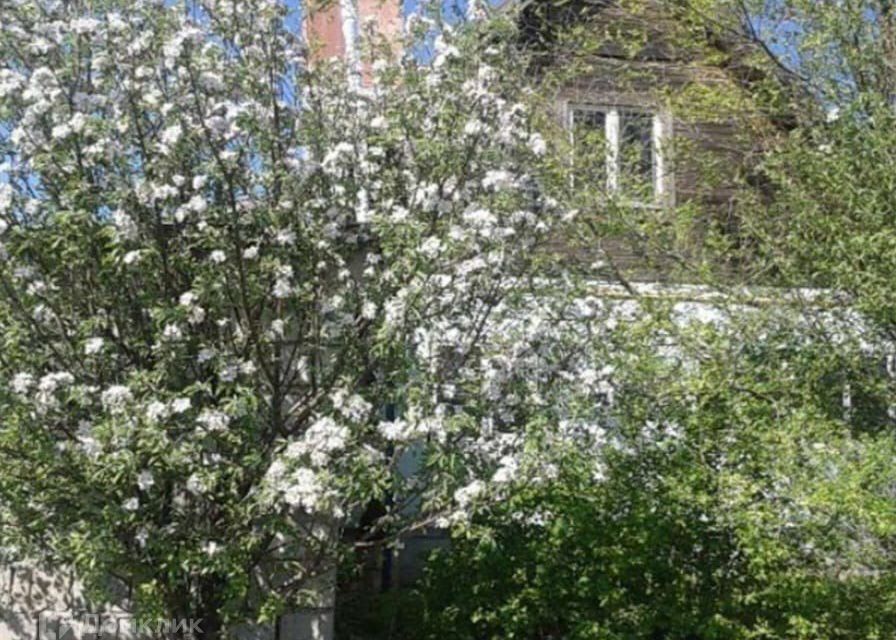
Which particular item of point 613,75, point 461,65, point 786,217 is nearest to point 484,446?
point 461,65

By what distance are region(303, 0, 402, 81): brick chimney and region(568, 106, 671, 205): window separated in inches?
76.1

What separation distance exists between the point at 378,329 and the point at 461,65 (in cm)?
134

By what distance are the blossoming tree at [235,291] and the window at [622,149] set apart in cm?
235

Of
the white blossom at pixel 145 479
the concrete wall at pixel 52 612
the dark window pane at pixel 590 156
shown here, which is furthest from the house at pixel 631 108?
the white blossom at pixel 145 479

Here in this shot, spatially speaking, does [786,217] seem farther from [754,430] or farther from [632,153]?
[754,430]

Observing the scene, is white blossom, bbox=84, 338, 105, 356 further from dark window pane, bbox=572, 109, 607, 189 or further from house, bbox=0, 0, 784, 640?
dark window pane, bbox=572, 109, 607, 189

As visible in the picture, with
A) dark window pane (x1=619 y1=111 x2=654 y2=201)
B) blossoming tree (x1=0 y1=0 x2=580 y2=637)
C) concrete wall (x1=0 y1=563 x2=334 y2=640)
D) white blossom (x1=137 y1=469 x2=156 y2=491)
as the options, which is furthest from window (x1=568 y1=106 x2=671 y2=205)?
white blossom (x1=137 y1=469 x2=156 y2=491)

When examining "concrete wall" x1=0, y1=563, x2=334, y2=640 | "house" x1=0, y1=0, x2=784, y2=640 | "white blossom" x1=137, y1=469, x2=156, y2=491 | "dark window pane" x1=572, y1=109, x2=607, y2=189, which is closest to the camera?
"white blossom" x1=137, y1=469, x2=156, y2=491

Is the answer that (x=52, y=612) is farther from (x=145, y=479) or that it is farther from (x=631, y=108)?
(x=631, y=108)

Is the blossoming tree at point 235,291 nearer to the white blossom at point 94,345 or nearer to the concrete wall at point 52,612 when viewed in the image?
A: the white blossom at point 94,345

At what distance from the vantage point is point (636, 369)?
5.75 m

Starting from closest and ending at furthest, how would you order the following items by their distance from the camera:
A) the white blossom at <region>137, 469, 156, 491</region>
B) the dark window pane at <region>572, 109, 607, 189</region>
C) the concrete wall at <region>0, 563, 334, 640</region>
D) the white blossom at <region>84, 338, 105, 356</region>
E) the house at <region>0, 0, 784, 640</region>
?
the white blossom at <region>137, 469, 156, 491</region> < the white blossom at <region>84, 338, 105, 356</region> < the concrete wall at <region>0, 563, 334, 640</region> < the house at <region>0, 0, 784, 640</region> < the dark window pane at <region>572, 109, 607, 189</region>

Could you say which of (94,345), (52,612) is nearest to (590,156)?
(94,345)

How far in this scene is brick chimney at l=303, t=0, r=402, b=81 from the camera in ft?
16.5
